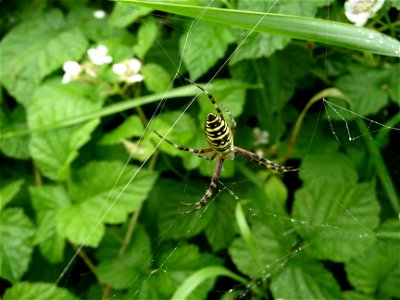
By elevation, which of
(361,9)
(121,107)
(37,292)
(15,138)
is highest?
(361,9)

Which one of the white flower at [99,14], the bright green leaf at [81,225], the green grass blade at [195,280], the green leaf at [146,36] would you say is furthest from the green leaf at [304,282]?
the white flower at [99,14]

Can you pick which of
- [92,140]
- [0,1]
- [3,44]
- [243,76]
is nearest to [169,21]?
[243,76]

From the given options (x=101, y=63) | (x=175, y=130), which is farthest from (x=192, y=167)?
(x=101, y=63)

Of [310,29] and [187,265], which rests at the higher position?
[310,29]

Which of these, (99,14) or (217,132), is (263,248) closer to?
(217,132)

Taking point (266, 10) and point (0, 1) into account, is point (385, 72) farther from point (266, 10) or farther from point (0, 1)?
point (0, 1)

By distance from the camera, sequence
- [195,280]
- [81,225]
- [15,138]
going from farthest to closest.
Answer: [15,138] → [81,225] → [195,280]
